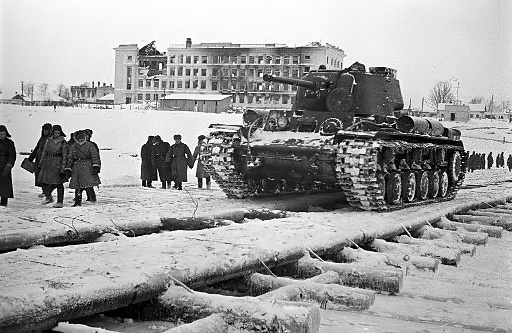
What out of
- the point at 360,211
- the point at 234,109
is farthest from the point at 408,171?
the point at 234,109

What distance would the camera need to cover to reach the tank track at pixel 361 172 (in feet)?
26.6

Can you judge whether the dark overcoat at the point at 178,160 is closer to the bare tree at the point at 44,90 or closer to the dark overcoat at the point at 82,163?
the dark overcoat at the point at 82,163

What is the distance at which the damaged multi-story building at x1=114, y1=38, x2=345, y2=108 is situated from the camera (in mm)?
6961

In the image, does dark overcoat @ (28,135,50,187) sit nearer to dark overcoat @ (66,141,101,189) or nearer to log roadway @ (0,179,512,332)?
dark overcoat @ (66,141,101,189)

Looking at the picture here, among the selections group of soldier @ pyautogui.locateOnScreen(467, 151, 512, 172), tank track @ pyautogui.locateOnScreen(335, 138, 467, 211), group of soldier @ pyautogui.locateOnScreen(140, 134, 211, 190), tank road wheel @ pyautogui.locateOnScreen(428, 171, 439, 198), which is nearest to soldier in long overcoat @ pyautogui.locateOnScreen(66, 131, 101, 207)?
tank track @ pyautogui.locateOnScreen(335, 138, 467, 211)

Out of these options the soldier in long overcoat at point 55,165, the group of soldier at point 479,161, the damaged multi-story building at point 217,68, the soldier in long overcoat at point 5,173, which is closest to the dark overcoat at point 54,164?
the soldier in long overcoat at point 55,165

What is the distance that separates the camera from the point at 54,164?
861 centimetres

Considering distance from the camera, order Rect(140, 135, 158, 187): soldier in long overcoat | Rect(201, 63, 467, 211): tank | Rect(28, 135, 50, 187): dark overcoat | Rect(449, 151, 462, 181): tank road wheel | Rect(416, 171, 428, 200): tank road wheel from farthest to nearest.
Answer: Rect(140, 135, 158, 187): soldier in long overcoat → Rect(449, 151, 462, 181): tank road wheel → Rect(416, 171, 428, 200): tank road wheel → Rect(201, 63, 467, 211): tank → Rect(28, 135, 50, 187): dark overcoat

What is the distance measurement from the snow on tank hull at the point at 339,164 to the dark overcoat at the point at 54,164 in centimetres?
206

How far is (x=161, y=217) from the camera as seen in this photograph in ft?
20.5

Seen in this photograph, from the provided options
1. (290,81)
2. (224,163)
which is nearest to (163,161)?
(224,163)

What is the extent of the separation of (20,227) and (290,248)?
2173 millimetres

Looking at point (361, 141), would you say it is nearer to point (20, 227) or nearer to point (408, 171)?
point (408, 171)

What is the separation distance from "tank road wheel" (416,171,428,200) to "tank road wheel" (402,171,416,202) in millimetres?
209
